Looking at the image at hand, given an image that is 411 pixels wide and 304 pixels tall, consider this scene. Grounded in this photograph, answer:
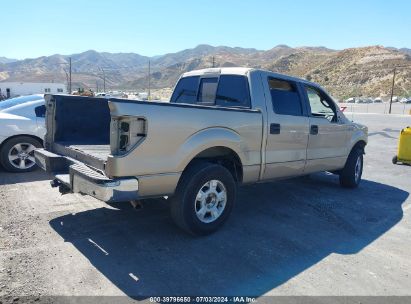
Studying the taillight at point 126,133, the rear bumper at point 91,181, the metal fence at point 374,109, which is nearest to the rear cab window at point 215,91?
the taillight at point 126,133

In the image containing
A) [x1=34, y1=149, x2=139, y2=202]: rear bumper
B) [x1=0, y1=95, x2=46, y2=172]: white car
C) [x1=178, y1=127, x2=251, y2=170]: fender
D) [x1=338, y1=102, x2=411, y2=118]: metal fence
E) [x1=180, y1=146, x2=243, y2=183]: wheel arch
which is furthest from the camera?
[x1=338, y1=102, x2=411, y2=118]: metal fence

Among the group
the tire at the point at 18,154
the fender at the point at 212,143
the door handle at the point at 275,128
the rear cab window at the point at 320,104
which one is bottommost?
the tire at the point at 18,154

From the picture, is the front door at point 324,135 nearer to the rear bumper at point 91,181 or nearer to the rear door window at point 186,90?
the rear door window at point 186,90

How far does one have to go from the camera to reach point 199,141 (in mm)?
4301

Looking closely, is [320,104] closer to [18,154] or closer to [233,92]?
[233,92]

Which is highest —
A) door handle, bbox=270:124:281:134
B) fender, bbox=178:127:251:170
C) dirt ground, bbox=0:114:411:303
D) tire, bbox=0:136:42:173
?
door handle, bbox=270:124:281:134

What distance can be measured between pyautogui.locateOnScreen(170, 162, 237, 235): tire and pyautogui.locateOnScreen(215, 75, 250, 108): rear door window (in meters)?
1.09

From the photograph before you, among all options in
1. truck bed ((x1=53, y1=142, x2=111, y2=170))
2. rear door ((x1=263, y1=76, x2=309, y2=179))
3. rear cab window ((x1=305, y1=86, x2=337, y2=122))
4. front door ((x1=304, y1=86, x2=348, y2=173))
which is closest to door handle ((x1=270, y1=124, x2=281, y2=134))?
rear door ((x1=263, y1=76, x2=309, y2=179))

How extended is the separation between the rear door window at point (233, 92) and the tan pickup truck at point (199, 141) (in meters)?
0.01

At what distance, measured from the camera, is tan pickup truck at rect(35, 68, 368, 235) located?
3840 mm

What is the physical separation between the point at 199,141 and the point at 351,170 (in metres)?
3.93

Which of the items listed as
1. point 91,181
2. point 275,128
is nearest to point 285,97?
point 275,128

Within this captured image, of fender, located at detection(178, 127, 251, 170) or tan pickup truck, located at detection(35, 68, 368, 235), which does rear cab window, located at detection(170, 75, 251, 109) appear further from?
fender, located at detection(178, 127, 251, 170)

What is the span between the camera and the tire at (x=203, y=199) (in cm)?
433
